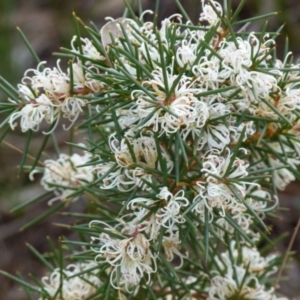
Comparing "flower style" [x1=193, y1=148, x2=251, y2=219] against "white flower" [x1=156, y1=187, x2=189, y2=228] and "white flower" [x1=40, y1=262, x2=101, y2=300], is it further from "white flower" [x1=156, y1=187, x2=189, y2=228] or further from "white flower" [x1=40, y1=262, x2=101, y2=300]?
"white flower" [x1=40, y1=262, x2=101, y2=300]

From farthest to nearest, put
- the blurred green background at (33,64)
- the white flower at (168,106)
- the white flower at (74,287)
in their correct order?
the blurred green background at (33,64)
the white flower at (74,287)
the white flower at (168,106)

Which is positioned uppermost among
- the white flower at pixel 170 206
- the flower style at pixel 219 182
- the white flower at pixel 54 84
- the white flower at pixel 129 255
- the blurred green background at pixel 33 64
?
the white flower at pixel 54 84

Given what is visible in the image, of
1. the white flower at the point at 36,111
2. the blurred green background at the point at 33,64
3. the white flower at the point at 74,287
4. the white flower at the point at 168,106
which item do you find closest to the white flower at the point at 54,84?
the white flower at the point at 36,111

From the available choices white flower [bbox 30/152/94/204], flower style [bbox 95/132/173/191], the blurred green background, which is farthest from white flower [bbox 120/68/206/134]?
the blurred green background

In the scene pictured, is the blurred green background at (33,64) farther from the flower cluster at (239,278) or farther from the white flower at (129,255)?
the white flower at (129,255)

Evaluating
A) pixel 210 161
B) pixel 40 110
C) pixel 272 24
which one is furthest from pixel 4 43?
pixel 210 161

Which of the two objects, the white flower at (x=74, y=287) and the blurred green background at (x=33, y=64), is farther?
the blurred green background at (x=33, y=64)

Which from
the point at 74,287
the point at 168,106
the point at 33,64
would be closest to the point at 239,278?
the point at 74,287

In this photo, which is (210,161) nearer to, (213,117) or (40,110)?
(213,117)
